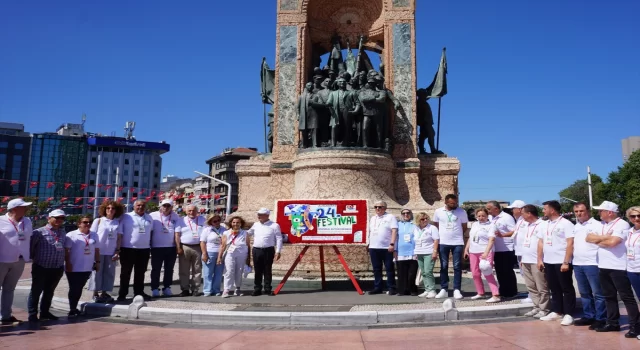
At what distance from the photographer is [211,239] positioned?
9.27 m

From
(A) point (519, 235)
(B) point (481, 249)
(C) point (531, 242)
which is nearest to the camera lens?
(C) point (531, 242)

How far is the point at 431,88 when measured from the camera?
52.9ft

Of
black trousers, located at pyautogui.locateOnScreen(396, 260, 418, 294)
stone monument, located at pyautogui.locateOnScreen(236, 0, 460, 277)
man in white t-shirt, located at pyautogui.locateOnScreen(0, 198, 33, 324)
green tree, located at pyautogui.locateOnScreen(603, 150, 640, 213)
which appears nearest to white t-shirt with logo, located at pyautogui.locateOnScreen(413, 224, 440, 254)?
black trousers, located at pyautogui.locateOnScreen(396, 260, 418, 294)

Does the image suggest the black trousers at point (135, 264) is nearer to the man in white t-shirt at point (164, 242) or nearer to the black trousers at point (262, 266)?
the man in white t-shirt at point (164, 242)

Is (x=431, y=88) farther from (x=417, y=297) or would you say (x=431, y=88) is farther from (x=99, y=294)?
(x=99, y=294)

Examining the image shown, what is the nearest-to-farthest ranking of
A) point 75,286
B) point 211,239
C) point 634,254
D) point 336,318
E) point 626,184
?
point 634,254 < point 336,318 < point 75,286 < point 211,239 < point 626,184

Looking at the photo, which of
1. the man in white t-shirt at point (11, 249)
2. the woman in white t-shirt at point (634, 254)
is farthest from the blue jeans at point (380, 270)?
the man in white t-shirt at point (11, 249)

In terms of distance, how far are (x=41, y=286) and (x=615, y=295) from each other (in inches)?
315

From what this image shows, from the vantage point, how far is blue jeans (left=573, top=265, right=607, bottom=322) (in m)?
6.60

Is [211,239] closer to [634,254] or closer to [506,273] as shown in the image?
[506,273]

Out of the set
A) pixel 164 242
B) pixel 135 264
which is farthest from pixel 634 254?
pixel 135 264

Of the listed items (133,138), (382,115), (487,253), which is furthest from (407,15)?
(133,138)

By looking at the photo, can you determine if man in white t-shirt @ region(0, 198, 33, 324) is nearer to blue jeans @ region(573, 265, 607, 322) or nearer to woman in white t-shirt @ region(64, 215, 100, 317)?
woman in white t-shirt @ region(64, 215, 100, 317)

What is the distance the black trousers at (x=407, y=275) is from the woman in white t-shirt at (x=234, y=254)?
286 centimetres
